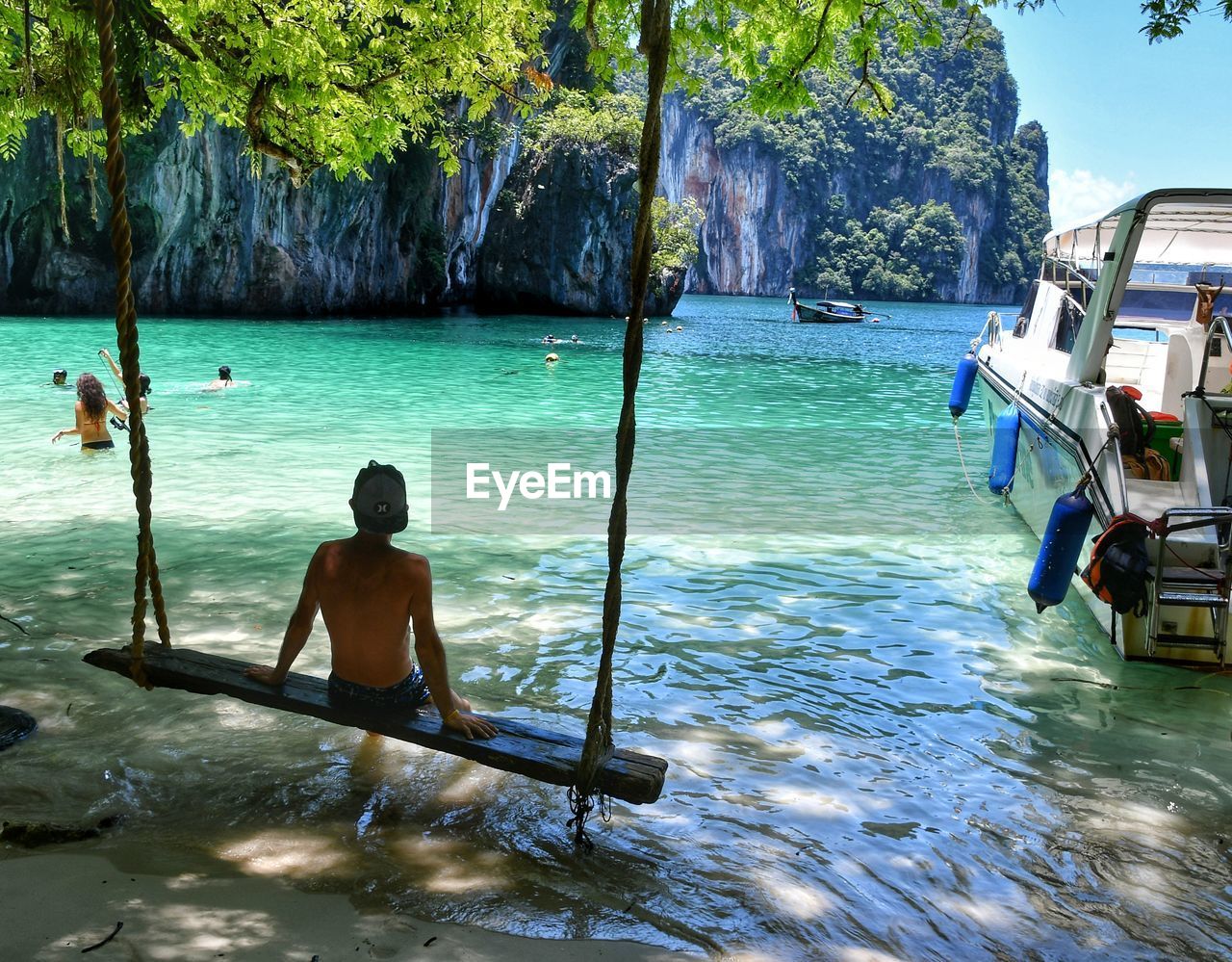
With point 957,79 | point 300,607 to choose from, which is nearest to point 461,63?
point 300,607

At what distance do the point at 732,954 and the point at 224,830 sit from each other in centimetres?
183

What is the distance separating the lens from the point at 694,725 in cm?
511

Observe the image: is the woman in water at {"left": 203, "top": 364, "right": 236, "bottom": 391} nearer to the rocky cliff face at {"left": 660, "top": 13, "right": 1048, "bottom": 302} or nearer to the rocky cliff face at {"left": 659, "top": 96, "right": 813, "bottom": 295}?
the rocky cliff face at {"left": 660, "top": 13, "right": 1048, "bottom": 302}

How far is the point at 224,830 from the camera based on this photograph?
362 centimetres

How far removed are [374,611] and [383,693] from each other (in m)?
0.32

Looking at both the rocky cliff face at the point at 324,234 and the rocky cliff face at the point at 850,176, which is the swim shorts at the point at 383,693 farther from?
the rocky cliff face at the point at 850,176

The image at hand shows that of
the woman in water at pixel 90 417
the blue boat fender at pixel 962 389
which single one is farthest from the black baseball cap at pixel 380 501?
the blue boat fender at pixel 962 389

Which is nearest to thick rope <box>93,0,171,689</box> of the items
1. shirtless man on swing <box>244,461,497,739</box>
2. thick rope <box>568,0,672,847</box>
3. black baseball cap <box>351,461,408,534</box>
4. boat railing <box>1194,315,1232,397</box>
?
shirtless man on swing <box>244,461,497,739</box>

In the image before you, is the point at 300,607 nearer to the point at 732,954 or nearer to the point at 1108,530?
the point at 732,954

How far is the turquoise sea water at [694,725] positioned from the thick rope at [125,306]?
878 millimetres

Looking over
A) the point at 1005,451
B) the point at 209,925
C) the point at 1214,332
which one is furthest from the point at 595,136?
the point at 209,925

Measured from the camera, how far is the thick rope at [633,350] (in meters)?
2.73

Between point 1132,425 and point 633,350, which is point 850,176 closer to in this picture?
point 1132,425

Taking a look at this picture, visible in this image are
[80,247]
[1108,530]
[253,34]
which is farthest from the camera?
[80,247]
